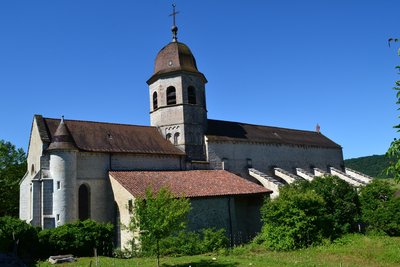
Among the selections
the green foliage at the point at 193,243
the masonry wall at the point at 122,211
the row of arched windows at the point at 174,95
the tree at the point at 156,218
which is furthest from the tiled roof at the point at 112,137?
the tree at the point at 156,218

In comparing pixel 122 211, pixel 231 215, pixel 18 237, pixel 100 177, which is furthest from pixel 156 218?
pixel 100 177

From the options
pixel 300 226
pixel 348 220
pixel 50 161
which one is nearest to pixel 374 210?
pixel 348 220

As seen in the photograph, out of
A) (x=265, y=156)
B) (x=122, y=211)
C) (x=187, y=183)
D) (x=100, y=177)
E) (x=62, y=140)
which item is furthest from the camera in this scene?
(x=265, y=156)

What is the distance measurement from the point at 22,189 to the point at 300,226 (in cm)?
1980

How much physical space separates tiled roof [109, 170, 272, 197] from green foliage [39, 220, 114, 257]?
283 centimetres

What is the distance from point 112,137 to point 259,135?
1453cm

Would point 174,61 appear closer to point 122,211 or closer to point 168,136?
point 168,136

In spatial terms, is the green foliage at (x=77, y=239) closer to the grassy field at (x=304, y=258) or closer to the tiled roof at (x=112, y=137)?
the grassy field at (x=304, y=258)

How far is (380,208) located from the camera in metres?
22.5

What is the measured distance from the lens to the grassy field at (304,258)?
53.2 feet

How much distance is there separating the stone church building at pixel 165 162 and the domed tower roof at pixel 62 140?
62mm

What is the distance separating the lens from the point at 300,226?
2014 centimetres

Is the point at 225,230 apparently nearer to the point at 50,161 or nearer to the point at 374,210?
the point at 374,210

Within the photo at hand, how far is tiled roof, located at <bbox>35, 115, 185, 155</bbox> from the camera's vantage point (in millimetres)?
25011
